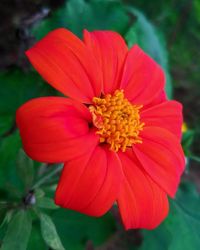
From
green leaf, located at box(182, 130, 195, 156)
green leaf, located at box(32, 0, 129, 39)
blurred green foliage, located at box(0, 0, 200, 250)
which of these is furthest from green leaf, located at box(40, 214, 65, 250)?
green leaf, located at box(32, 0, 129, 39)

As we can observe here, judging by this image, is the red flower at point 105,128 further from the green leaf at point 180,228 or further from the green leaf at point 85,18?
the green leaf at point 85,18

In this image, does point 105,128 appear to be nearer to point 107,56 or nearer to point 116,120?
point 116,120

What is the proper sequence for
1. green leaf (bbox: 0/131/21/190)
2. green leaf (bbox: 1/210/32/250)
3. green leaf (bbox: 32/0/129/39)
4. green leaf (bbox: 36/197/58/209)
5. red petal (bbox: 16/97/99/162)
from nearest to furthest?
red petal (bbox: 16/97/99/162) → green leaf (bbox: 1/210/32/250) → green leaf (bbox: 36/197/58/209) → green leaf (bbox: 0/131/21/190) → green leaf (bbox: 32/0/129/39)

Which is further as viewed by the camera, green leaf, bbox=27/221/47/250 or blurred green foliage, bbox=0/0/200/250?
green leaf, bbox=27/221/47/250

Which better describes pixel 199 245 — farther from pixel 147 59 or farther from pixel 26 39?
pixel 26 39

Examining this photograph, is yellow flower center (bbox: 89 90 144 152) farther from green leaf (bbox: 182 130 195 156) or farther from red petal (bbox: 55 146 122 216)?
green leaf (bbox: 182 130 195 156)

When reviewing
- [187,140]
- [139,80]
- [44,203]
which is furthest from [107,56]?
[187,140]

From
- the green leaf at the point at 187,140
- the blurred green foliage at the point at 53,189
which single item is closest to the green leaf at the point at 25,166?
the blurred green foliage at the point at 53,189
